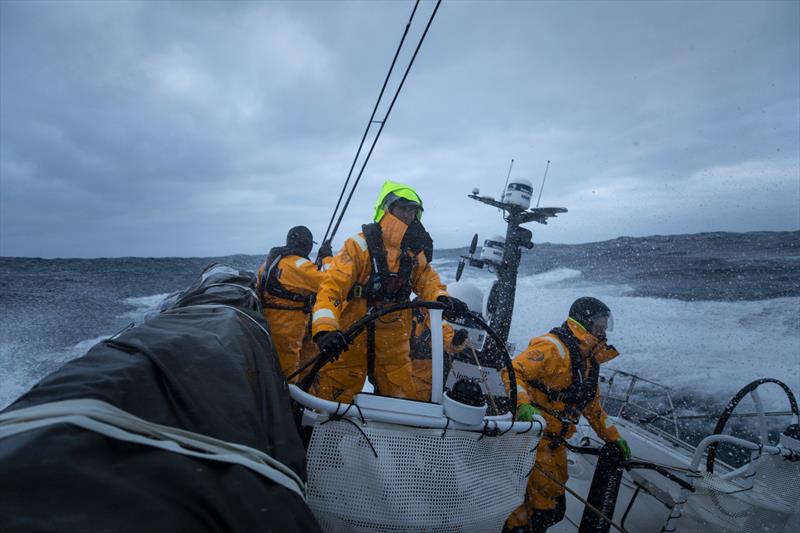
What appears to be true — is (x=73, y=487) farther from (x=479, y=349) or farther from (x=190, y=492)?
(x=479, y=349)

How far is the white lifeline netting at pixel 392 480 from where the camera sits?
1191 millimetres

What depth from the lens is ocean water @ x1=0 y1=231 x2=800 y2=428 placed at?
22.2ft

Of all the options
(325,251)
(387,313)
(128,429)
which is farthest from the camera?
(325,251)

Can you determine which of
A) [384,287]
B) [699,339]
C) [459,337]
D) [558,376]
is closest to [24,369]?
[384,287]

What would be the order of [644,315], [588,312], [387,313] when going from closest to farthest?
1. [387,313]
2. [588,312]
3. [644,315]

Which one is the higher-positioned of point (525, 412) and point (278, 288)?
point (278, 288)

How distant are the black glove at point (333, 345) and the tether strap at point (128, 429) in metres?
0.69

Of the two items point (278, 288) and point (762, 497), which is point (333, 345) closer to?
point (278, 288)

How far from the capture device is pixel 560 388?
2.79 m

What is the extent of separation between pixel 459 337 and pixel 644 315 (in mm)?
10768

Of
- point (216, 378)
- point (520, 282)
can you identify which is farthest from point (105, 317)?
point (520, 282)

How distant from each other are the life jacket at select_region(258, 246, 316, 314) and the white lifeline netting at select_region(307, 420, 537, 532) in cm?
248

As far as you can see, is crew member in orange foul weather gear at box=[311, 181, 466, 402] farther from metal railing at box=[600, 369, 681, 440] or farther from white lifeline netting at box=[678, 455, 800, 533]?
metal railing at box=[600, 369, 681, 440]

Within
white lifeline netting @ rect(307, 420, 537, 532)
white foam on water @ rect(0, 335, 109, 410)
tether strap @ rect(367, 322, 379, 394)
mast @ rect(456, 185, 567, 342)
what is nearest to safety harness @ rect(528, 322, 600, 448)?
tether strap @ rect(367, 322, 379, 394)
